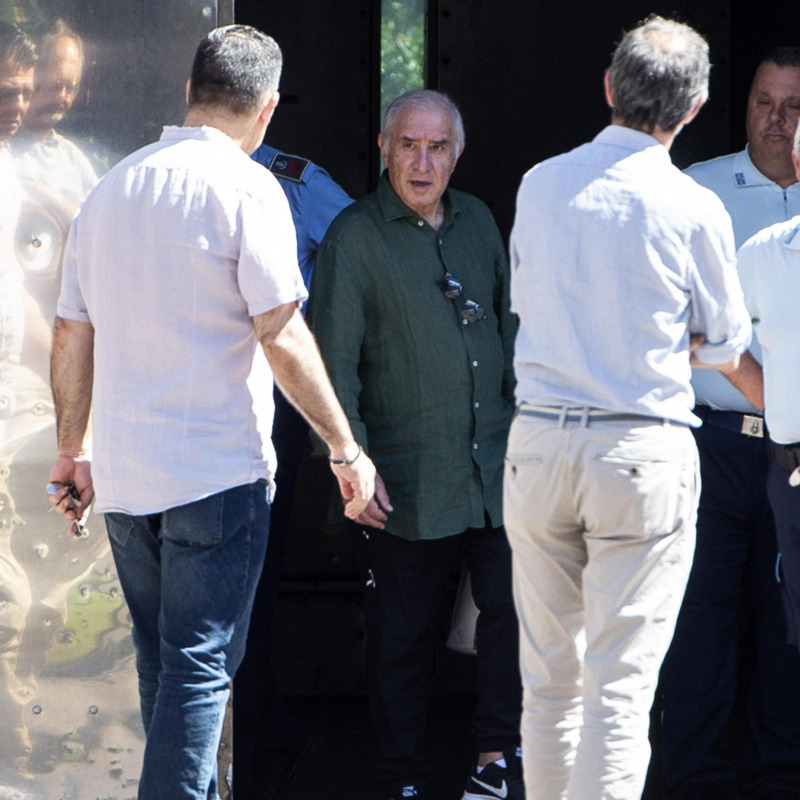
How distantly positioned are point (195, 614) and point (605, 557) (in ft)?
2.62

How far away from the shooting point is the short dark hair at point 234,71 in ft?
8.83

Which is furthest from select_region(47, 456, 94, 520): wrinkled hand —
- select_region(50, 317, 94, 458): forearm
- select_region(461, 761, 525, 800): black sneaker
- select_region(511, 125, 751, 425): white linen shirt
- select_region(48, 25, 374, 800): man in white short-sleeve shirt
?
select_region(461, 761, 525, 800): black sneaker

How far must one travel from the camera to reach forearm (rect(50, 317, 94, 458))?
9.28 ft

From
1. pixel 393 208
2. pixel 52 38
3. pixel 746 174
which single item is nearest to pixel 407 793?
pixel 393 208

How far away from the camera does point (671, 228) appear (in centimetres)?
257

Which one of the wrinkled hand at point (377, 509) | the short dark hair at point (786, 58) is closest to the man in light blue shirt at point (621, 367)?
the wrinkled hand at point (377, 509)

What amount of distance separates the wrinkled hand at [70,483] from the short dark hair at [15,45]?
917 mm

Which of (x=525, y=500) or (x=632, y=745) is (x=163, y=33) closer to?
(x=525, y=500)

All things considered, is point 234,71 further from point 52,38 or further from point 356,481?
point 356,481

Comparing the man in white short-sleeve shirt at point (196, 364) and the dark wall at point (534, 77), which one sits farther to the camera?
the dark wall at point (534, 77)

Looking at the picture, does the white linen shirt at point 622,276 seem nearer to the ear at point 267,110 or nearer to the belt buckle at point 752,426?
the ear at point 267,110

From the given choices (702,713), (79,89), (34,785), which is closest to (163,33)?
(79,89)

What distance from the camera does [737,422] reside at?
3.63 metres

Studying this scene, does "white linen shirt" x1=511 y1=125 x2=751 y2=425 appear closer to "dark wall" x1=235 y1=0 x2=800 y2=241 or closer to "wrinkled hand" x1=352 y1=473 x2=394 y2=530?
"wrinkled hand" x1=352 y1=473 x2=394 y2=530
